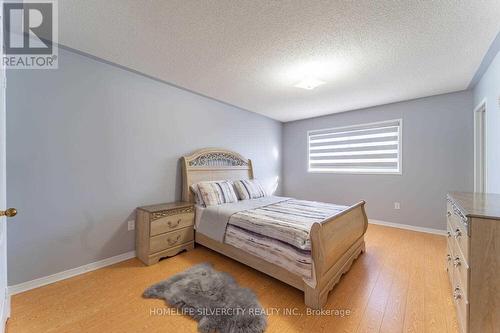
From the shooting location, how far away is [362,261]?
246 cm

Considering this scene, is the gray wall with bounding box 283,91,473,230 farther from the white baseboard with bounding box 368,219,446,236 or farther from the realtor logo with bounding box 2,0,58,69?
the realtor logo with bounding box 2,0,58,69

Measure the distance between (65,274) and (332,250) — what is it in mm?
2681

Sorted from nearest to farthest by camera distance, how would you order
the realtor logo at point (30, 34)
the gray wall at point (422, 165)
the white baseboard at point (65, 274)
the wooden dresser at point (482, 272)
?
1. the wooden dresser at point (482, 272)
2. the realtor logo at point (30, 34)
3. the white baseboard at point (65, 274)
4. the gray wall at point (422, 165)

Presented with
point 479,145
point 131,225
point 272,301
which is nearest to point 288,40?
point 272,301

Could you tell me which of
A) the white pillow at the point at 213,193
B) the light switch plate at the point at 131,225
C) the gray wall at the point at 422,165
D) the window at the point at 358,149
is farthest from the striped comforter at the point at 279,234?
the window at the point at 358,149

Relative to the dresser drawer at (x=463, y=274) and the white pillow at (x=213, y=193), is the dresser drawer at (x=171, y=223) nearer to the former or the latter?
the white pillow at (x=213, y=193)

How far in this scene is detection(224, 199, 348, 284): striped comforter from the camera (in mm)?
1721

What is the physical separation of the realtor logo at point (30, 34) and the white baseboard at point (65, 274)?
1.94m

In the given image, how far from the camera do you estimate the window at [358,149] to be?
3.80 metres

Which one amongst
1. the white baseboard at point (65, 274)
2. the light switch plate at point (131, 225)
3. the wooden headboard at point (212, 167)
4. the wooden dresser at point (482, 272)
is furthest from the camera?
the wooden headboard at point (212, 167)

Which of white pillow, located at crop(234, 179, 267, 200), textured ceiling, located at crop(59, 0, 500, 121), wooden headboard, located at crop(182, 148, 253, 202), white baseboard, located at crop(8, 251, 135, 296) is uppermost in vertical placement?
textured ceiling, located at crop(59, 0, 500, 121)

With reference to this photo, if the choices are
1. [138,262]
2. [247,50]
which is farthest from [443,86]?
[138,262]

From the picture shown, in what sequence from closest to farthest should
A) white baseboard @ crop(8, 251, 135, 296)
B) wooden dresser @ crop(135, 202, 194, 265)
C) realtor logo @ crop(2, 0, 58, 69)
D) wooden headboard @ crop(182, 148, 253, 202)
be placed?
realtor logo @ crop(2, 0, 58, 69)
white baseboard @ crop(8, 251, 135, 296)
wooden dresser @ crop(135, 202, 194, 265)
wooden headboard @ crop(182, 148, 253, 202)

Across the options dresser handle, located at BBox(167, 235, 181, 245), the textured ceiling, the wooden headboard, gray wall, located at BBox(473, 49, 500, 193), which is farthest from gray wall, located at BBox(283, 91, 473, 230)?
dresser handle, located at BBox(167, 235, 181, 245)
